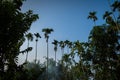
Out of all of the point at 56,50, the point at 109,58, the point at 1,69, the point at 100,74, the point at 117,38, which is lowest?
the point at 1,69

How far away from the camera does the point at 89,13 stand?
68.9 meters

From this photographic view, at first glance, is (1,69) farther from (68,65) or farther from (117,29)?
(68,65)

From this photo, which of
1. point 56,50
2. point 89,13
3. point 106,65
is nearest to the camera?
point 106,65

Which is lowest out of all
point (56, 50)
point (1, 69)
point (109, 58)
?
point (1, 69)

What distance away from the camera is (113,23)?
5462 cm

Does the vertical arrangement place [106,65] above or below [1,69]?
above

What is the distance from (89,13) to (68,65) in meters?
26.1

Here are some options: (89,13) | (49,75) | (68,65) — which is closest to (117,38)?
(89,13)

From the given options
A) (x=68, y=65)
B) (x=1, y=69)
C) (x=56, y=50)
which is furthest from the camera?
(x=56, y=50)

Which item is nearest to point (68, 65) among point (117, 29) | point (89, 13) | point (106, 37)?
point (89, 13)

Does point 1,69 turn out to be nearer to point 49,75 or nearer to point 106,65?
point 106,65

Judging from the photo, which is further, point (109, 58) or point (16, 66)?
point (109, 58)

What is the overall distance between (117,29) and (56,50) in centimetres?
4552

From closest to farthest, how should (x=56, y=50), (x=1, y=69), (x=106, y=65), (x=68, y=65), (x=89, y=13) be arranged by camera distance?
(x=1, y=69) → (x=106, y=65) → (x=89, y=13) → (x=68, y=65) → (x=56, y=50)
